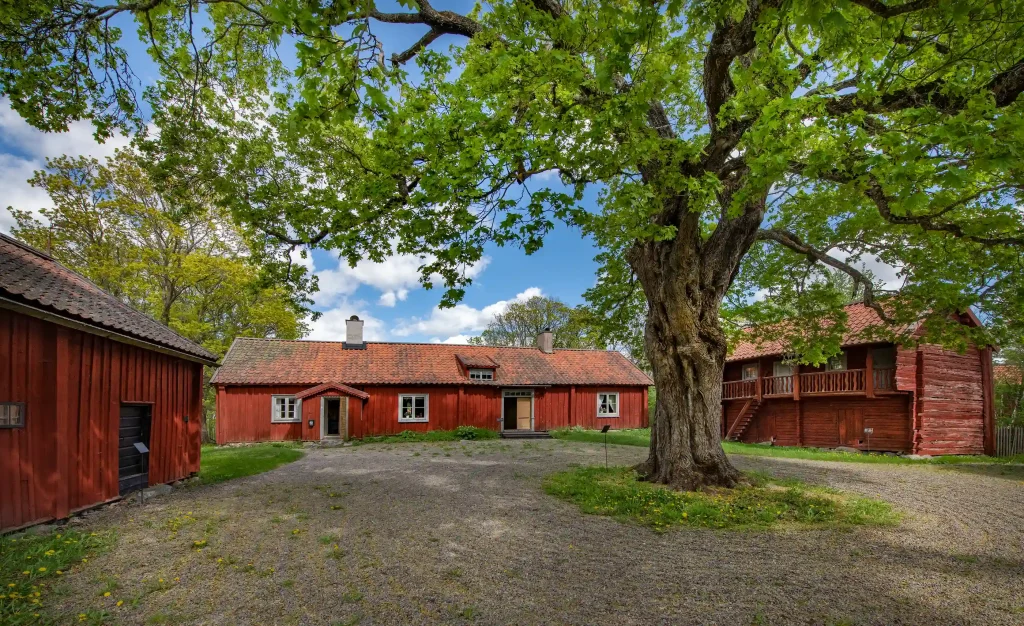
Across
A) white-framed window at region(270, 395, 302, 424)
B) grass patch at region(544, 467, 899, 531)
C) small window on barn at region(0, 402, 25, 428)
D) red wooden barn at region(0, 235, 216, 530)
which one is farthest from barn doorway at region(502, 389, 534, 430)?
small window on barn at region(0, 402, 25, 428)

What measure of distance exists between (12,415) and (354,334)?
68.8 ft

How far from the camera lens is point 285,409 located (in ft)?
76.7

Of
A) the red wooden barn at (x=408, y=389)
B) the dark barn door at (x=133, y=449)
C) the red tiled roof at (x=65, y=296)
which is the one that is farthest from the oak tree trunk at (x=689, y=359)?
the red wooden barn at (x=408, y=389)

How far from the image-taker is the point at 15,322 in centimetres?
651

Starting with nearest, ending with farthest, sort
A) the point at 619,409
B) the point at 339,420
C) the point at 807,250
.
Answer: the point at 807,250, the point at 339,420, the point at 619,409

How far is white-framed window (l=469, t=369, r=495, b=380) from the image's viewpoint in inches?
1041

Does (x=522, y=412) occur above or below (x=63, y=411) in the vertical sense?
below

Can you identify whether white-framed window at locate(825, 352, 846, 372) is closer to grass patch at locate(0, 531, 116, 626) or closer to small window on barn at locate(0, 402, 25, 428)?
grass patch at locate(0, 531, 116, 626)

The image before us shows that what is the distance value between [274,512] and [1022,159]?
407 inches

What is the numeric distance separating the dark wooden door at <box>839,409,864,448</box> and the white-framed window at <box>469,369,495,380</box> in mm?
15906

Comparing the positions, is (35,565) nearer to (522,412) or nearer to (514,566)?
(514,566)

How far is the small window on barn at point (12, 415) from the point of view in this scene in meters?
6.33

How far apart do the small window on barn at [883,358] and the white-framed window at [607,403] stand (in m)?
12.8

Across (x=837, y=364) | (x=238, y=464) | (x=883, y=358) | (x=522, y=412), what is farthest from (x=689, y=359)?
(x=522, y=412)
